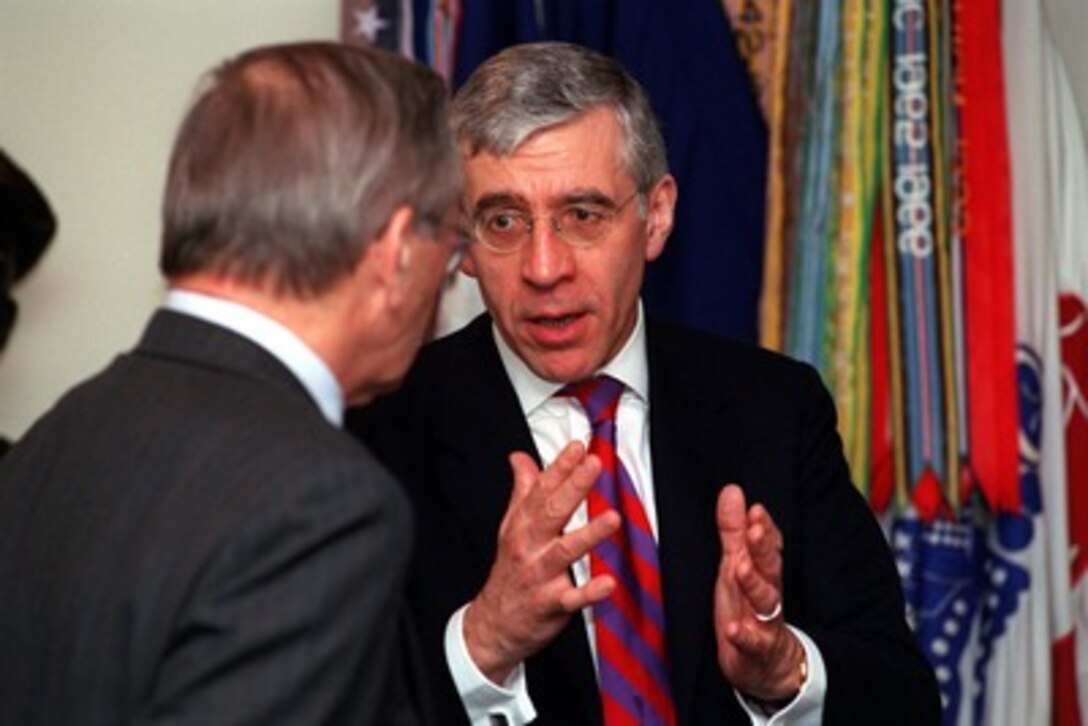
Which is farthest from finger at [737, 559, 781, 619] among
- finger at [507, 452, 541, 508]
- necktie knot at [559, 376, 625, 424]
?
necktie knot at [559, 376, 625, 424]

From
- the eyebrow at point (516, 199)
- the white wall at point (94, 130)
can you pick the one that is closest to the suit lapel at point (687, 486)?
the eyebrow at point (516, 199)

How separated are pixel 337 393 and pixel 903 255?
1.70m

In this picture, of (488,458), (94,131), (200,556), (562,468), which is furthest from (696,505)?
(94,131)

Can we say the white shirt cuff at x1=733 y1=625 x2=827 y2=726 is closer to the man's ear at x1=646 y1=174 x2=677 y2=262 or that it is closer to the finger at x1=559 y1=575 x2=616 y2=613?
the finger at x1=559 y1=575 x2=616 y2=613

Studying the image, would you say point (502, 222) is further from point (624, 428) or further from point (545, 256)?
point (624, 428)

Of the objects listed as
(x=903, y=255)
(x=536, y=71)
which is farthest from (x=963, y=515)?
(x=536, y=71)

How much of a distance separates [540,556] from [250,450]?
2.00 feet

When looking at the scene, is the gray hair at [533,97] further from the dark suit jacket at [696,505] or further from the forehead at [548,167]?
the dark suit jacket at [696,505]

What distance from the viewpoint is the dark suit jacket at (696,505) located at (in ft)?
7.04

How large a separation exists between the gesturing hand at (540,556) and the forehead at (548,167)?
1.27ft

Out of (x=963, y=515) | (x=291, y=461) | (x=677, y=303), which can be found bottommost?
(x=963, y=515)

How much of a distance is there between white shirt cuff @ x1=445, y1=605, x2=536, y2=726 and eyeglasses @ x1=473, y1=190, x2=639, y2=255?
1.46 ft

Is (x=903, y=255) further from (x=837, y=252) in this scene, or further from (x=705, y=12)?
(x=705, y=12)

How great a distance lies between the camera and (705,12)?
299 centimetres
